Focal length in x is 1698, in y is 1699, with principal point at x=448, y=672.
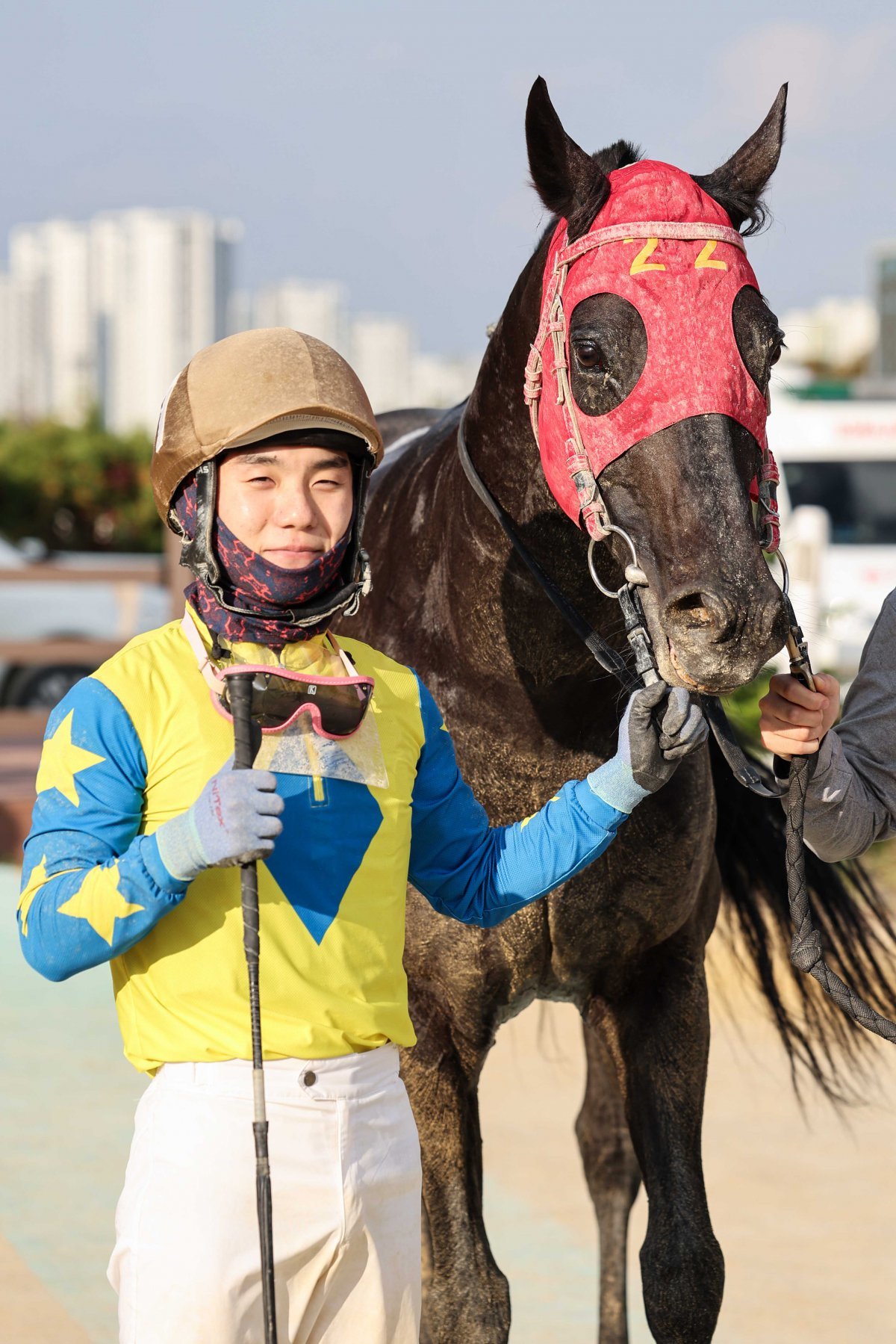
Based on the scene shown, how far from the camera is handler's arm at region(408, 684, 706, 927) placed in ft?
6.52

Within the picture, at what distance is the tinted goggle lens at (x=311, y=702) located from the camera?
1778mm

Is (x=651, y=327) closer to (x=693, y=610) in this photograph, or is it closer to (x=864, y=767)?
(x=693, y=610)

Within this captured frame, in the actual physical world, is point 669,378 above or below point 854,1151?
above

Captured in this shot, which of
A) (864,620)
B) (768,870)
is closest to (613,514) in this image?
(768,870)

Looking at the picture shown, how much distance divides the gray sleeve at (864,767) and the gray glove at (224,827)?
972mm

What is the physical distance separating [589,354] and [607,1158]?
2030 millimetres

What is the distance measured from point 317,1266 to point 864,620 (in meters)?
12.4

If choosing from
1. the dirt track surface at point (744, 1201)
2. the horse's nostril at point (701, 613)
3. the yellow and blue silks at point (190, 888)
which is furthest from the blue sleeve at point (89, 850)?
the dirt track surface at point (744, 1201)

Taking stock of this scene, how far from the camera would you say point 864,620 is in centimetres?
1366

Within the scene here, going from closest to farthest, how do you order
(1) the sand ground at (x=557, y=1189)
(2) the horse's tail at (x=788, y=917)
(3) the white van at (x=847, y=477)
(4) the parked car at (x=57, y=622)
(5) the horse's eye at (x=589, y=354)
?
1. (5) the horse's eye at (x=589, y=354)
2. (2) the horse's tail at (x=788, y=917)
3. (1) the sand ground at (x=557, y=1189)
4. (4) the parked car at (x=57, y=622)
5. (3) the white van at (x=847, y=477)

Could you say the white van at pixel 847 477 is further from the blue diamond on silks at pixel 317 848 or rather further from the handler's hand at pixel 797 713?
the blue diamond on silks at pixel 317 848

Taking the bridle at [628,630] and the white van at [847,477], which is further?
the white van at [847,477]

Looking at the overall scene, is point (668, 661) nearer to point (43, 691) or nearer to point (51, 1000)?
point (51, 1000)

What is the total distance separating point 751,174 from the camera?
243 cm
